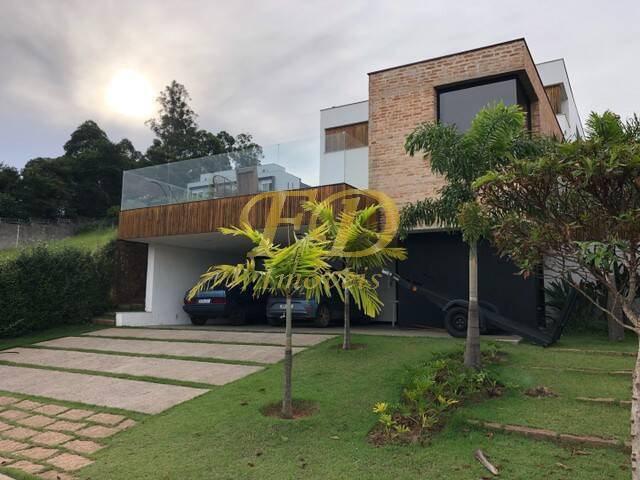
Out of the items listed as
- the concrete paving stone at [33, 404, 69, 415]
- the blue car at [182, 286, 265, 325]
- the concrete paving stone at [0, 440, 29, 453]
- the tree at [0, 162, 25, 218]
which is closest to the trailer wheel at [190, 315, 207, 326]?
the blue car at [182, 286, 265, 325]

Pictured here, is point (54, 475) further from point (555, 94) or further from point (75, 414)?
point (555, 94)

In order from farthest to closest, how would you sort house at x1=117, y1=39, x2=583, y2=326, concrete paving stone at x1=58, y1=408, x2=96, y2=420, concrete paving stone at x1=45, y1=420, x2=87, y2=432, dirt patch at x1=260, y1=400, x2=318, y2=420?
house at x1=117, y1=39, x2=583, y2=326, concrete paving stone at x1=58, y1=408, x2=96, y2=420, concrete paving stone at x1=45, y1=420, x2=87, y2=432, dirt patch at x1=260, y1=400, x2=318, y2=420

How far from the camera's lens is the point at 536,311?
9.15 m

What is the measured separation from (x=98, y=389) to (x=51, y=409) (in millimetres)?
743

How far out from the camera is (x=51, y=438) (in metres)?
4.27

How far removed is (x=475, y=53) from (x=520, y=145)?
4.76 metres

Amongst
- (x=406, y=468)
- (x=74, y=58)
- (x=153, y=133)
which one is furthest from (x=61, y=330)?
(x=153, y=133)

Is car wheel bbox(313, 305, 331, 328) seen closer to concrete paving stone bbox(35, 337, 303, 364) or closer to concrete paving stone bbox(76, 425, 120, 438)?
concrete paving stone bbox(35, 337, 303, 364)

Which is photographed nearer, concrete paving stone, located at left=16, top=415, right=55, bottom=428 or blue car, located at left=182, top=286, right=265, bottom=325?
concrete paving stone, located at left=16, top=415, right=55, bottom=428

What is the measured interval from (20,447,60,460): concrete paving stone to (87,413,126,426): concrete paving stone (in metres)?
0.63

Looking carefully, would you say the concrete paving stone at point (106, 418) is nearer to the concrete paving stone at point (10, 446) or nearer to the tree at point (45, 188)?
the concrete paving stone at point (10, 446)

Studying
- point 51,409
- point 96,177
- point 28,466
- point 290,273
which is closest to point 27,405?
point 51,409

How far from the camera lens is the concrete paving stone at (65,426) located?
14.7ft

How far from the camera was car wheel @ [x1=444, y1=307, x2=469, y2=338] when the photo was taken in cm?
816
